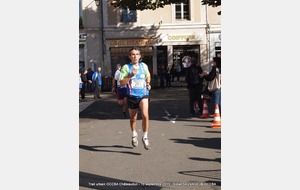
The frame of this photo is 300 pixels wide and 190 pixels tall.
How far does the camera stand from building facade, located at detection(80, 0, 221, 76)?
24.4 ft

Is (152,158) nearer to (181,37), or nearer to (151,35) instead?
(151,35)

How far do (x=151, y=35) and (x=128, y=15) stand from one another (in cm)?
159

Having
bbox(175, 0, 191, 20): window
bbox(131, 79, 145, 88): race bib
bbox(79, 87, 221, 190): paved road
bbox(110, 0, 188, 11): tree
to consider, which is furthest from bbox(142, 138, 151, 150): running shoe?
bbox(110, 0, 188, 11): tree

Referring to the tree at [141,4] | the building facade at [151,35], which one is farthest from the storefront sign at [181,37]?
the tree at [141,4]

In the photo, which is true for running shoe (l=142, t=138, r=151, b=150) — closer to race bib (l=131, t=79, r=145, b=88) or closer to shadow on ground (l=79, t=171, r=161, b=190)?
race bib (l=131, t=79, r=145, b=88)

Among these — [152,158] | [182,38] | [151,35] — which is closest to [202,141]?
[152,158]

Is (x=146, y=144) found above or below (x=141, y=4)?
below

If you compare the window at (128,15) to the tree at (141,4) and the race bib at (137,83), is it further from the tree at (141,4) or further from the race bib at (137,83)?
the race bib at (137,83)

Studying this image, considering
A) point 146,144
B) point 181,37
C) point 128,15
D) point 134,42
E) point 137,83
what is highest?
point 128,15

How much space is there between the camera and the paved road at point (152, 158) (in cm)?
618

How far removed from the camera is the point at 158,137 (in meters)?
7.62

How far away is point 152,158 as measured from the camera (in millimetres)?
7145
